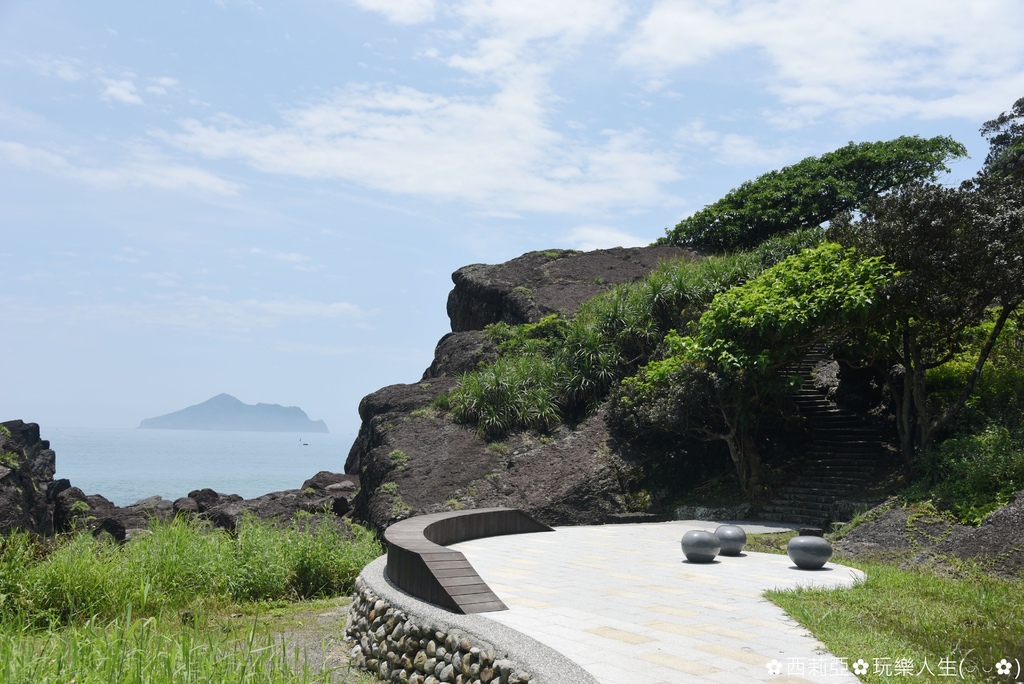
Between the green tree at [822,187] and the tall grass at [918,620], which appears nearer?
the tall grass at [918,620]

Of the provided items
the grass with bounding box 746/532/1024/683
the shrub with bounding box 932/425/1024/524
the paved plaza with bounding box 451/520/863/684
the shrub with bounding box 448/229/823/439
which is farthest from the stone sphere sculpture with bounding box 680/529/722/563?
the shrub with bounding box 448/229/823/439

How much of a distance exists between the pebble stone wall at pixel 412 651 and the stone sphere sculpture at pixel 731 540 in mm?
5338

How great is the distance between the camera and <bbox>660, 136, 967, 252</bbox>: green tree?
3117 centimetres

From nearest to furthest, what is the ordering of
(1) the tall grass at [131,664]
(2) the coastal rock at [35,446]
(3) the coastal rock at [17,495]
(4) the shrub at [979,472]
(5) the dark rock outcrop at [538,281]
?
1. (1) the tall grass at [131,664]
2. (4) the shrub at [979,472]
3. (3) the coastal rock at [17,495]
4. (2) the coastal rock at [35,446]
5. (5) the dark rock outcrop at [538,281]

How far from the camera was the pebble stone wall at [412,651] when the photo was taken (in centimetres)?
594

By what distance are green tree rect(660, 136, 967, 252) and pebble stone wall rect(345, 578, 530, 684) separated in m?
26.7

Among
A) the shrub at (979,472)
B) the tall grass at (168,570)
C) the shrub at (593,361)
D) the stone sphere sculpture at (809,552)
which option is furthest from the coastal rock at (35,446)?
the shrub at (979,472)

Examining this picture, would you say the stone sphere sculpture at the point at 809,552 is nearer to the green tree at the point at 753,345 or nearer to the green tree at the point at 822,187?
the green tree at the point at 753,345

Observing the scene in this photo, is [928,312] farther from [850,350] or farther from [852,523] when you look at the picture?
[852,523]

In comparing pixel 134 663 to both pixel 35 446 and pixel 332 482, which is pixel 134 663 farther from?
pixel 35 446

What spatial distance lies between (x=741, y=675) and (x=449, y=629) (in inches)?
95.6

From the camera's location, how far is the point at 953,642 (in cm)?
633

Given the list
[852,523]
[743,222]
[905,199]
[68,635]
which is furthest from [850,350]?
[743,222]

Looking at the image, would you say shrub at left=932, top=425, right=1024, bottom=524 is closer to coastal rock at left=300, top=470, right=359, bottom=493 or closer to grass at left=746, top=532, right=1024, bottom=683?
grass at left=746, top=532, right=1024, bottom=683
